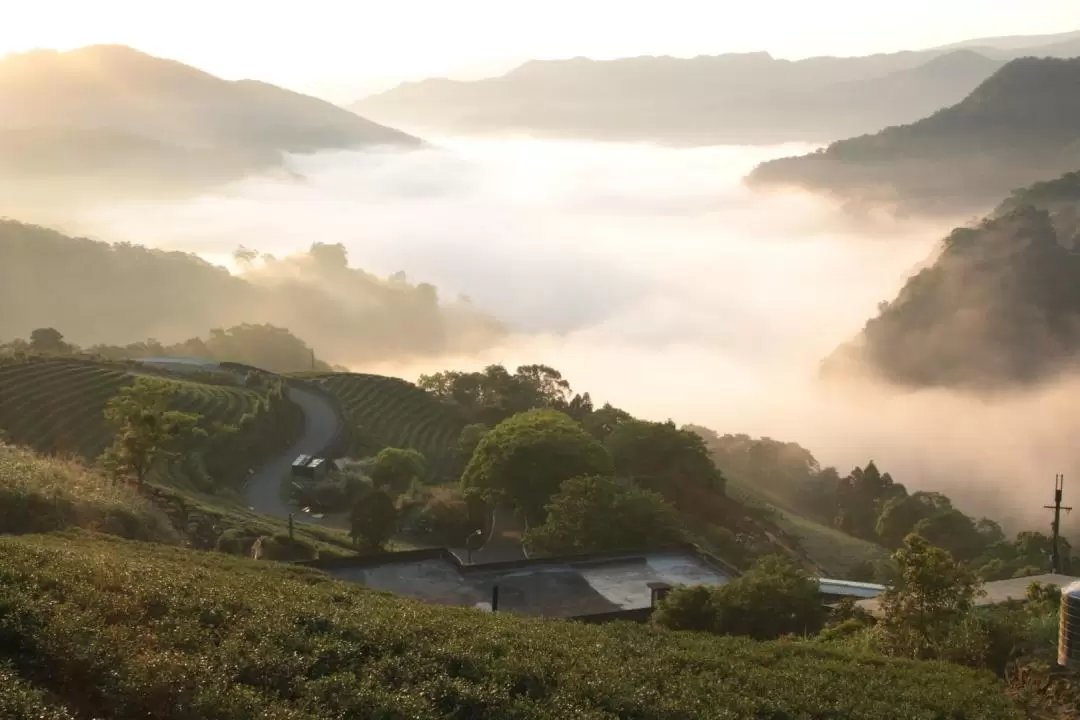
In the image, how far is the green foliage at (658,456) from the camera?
46.8m

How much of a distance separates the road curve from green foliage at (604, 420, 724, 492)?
14.7 m

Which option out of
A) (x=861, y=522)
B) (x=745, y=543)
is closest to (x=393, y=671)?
(x=745, y=543)

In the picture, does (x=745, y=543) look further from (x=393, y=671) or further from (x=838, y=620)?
(x=393, y=671)

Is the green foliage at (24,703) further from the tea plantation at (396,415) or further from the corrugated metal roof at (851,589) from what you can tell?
the tea plantation at (396,415)

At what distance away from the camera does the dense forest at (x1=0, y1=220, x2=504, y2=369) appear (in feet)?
561

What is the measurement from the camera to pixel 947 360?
144 m

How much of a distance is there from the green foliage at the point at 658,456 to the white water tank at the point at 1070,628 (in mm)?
31524

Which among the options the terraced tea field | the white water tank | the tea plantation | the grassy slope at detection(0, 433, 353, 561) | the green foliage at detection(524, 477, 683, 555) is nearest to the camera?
the white water tank

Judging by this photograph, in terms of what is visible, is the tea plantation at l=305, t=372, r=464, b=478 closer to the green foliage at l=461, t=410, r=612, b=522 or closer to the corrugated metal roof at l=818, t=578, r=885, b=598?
the green foliage at l=461, t=410, r=612, b=522

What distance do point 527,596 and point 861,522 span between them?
2087 inches

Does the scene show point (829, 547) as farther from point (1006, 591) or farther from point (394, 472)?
point (1006, 591)

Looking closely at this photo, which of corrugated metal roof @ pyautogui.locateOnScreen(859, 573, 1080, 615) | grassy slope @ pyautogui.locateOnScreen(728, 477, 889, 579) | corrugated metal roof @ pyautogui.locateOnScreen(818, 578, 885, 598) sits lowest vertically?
grassy slope @ pyautogui.locateOnScreen(728, 477, 889, 579)

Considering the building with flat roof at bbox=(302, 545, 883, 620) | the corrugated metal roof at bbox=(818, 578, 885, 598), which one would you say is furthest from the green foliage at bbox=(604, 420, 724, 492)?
the corrugated metal roof at bbox=(818, 578, 885, 598)

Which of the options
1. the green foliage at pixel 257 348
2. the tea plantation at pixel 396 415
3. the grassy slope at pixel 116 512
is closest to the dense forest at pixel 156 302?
the green foliage at pixel 257 348
